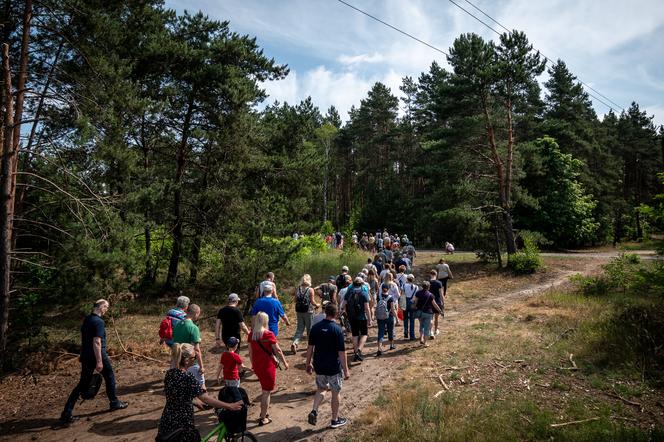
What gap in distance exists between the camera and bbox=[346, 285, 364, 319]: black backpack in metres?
8.53

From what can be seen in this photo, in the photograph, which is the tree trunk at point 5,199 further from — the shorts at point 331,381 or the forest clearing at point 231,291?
the shorts at point 331,381

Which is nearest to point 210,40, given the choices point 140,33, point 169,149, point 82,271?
point 140,33

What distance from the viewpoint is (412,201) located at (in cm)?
4116

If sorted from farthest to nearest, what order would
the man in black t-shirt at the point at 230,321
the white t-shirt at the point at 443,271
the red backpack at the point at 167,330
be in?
the white t-shirt at the point at 443,271 → the man in black t-shirt at the point at 230,321 → the red backpack at the point at 167,330

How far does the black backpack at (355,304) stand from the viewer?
28.0 ft

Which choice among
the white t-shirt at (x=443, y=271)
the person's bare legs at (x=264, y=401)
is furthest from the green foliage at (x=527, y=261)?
the person's bare legs at (x=264, y=401)

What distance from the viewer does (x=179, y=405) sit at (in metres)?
4.31

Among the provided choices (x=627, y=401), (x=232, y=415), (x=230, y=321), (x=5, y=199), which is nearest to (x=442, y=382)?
(x=627, y=401)

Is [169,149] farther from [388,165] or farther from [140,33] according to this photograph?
[388,165]

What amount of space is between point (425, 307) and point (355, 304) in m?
2.24

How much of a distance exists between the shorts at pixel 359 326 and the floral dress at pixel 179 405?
15.6 ft

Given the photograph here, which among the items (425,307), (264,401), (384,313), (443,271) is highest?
(443,271)

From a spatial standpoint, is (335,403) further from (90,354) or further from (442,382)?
(90,354)

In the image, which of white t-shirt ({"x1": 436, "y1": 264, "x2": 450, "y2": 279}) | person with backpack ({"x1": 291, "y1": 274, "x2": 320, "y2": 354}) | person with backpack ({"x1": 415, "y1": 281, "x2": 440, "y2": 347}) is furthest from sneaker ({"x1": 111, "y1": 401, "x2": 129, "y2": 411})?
white t-shirt ({"x1": 436, "y1": 264, "x2": 450, "y2": 279})
